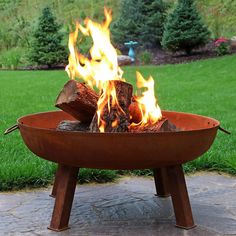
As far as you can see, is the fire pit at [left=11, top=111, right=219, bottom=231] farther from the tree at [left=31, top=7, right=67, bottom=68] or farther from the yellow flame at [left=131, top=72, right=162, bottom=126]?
the tree at [left=31, top=7, right=67, bottom=68]

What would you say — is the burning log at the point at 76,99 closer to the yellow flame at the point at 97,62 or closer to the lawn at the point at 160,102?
the yellow flame at the point at 97,62

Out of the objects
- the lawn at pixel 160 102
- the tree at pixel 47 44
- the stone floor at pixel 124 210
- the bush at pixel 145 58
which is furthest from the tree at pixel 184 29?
the stone floor at pixel 124 210

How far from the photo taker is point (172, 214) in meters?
3.21

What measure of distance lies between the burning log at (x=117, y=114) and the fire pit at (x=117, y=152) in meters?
0.29

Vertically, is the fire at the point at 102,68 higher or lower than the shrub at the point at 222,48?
higher

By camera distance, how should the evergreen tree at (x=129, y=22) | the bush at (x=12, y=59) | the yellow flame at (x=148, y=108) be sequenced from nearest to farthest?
the yellow flame at (x=148, y=108) → the bush at (x=12, y=59) → the evergreen tree at (x=129, y=22)

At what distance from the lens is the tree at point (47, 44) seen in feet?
49.5

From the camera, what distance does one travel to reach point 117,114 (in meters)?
3.07

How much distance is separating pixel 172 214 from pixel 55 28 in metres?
12.9

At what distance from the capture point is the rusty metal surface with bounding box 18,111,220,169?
2.71 m

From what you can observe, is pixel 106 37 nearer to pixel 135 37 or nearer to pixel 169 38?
pixel 169 38

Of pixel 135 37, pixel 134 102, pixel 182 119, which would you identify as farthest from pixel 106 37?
pixel 135 37

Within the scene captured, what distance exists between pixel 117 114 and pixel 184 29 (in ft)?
39.5

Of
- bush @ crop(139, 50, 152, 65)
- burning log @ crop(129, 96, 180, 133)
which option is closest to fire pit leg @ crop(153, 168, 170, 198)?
burning log @ crop(129, 96, 180, 133)
